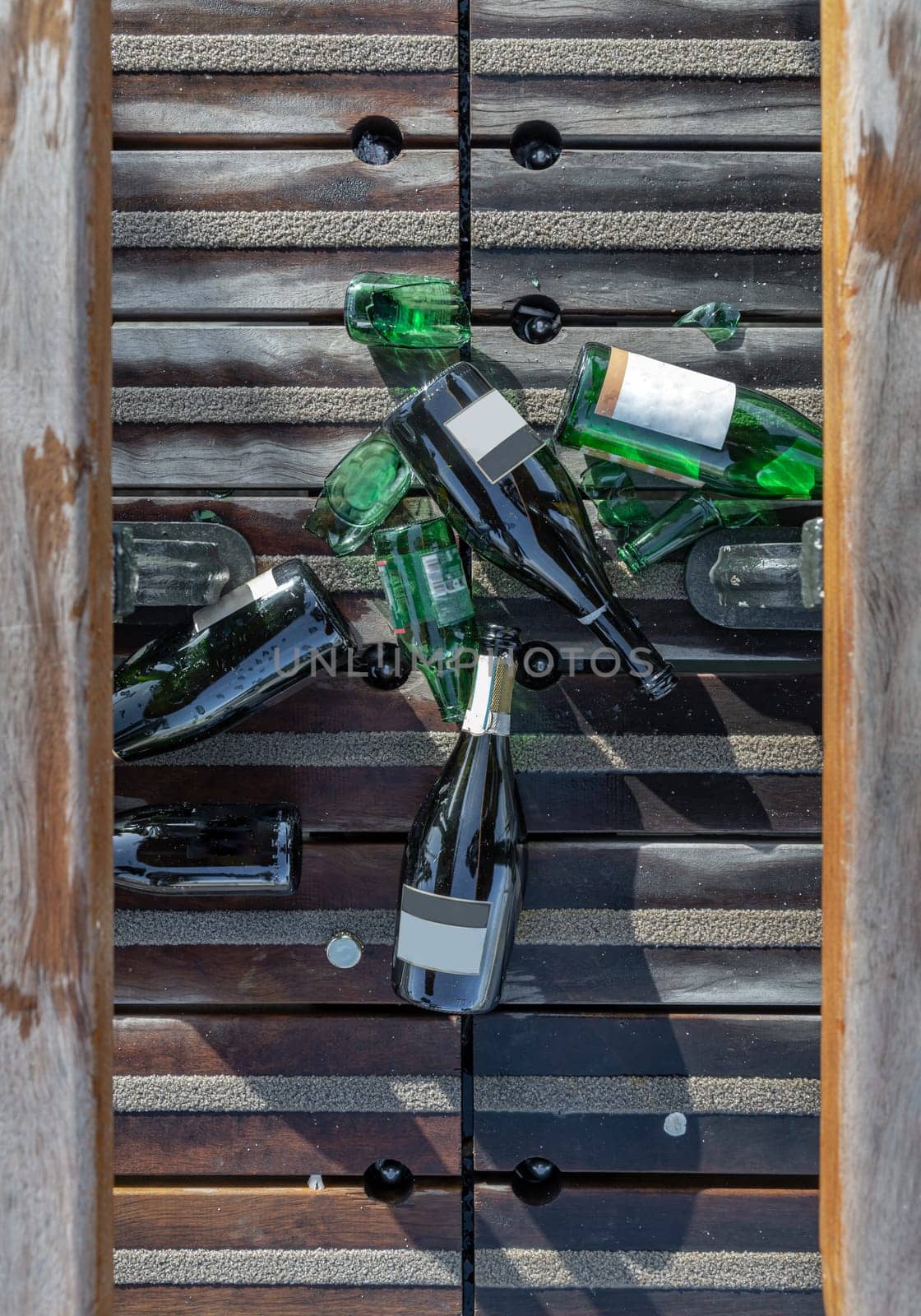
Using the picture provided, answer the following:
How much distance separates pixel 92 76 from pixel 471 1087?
1.02m

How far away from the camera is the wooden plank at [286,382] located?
3.27 ft

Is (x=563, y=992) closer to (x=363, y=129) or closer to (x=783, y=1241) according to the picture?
(x=783, y=1241)

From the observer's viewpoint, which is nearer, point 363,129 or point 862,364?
point 862,364

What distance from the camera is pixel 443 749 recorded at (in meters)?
1.00

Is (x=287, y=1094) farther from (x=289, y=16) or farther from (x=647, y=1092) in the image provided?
(x=289, y=16)

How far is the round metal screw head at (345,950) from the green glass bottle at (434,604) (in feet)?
0.87

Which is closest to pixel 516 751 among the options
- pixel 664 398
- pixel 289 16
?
pixel 664 398

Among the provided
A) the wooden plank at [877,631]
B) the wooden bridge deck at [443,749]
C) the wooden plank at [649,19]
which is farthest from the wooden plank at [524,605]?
the wooden plank at [649,19]

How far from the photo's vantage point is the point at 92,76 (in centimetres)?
69

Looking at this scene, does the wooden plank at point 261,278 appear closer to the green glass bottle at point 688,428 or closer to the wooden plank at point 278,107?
the wooden plank at point 278,107

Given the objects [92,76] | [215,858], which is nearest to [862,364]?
[92,76]

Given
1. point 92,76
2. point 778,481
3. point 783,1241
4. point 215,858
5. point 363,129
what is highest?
point 363,129

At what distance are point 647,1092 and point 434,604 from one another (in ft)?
1.95

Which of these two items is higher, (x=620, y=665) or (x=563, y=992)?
(x=620, y=665)
